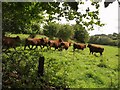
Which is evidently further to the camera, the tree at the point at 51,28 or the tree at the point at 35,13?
the tree at the point at 51,28

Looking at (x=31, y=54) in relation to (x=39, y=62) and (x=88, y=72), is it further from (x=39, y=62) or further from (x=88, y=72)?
(x=88, y=72)

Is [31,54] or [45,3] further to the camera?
[31,54]

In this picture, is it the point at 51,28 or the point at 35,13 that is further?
the point at 51,28

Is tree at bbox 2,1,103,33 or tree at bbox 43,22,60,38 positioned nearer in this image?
tree at bbox 2,1,103,33

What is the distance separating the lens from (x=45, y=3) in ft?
26.1

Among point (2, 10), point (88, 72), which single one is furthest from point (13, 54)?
point (88, 72)

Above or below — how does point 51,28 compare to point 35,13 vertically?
below

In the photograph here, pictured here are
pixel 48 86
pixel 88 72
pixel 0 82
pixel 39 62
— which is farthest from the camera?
pixel 88 72

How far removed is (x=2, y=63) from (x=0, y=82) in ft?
4.33

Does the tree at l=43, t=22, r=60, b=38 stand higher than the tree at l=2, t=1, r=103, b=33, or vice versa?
the tree at l=2, t=1, r=103, b=33

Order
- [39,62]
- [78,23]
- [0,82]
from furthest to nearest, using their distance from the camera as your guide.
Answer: [78,23] → [39,62] → [0,82]

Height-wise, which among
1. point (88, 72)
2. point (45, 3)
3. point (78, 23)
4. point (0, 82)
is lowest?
point (88, 72)

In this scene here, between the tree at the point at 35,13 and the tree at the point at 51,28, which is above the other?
the tree at the point at 35,13

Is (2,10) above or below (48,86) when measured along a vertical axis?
above
